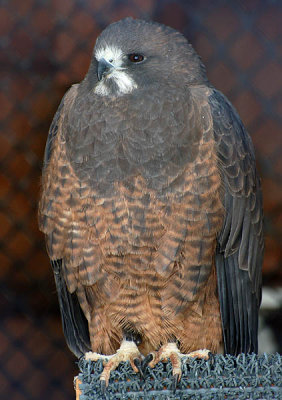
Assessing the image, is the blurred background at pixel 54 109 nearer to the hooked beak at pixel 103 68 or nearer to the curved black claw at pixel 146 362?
the hooked beak at pixel 103 68

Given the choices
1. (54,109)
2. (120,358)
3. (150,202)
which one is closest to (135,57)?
(150,202)

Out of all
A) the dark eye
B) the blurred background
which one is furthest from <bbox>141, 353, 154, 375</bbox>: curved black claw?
the blurred background

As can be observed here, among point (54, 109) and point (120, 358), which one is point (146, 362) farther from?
point (54, 109)

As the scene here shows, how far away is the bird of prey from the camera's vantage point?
6.91ft

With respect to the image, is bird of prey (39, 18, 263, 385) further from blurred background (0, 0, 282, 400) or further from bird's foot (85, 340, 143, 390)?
blurred background (0, 0, 282, 400)

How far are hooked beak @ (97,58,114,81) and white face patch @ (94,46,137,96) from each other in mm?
10

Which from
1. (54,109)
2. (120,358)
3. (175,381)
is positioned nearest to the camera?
(175,381)

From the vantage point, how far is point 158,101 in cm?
216

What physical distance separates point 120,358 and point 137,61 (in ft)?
3.20

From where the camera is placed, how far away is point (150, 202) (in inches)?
82.4

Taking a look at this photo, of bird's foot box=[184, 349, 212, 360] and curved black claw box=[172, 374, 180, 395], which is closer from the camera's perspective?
curved black claw box=[172, 374, 180, 395]

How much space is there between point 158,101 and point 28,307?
179 centimetres

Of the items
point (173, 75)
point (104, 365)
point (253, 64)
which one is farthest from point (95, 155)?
point (253, 64)

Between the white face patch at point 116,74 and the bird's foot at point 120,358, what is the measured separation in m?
0.85
